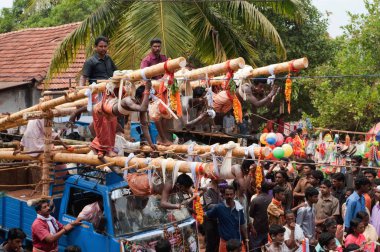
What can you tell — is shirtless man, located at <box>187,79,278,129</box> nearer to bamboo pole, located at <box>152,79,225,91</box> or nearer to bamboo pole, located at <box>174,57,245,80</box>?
bamboo pole, located at <box>152,79,225,91</box>

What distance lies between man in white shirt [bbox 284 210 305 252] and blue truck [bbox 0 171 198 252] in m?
1.30

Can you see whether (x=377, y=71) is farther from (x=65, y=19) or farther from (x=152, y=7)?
(x=65, y=19)

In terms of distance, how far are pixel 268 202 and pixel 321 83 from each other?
29.7ft

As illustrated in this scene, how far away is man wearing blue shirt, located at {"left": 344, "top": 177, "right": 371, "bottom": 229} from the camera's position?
31.3ft

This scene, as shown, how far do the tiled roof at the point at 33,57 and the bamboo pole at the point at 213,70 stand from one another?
35.6ft

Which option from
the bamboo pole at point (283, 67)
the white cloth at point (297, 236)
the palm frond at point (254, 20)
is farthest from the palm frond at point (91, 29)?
the white cloth at point (297, 236)

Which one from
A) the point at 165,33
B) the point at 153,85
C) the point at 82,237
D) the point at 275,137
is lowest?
the point at 82,237

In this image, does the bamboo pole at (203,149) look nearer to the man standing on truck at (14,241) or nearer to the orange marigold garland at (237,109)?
the orange marigold garland at (237,109)

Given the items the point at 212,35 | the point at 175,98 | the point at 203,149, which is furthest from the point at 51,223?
the point at 212,35

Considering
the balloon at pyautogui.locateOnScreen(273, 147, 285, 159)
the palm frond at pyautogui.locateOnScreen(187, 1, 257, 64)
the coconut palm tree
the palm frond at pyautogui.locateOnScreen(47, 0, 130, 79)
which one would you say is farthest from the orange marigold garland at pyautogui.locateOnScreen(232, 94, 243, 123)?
the palm frond at pyautogui.locateOnScreen(47, 0, 130, 79)

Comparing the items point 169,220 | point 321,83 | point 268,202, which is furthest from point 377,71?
point 169,220

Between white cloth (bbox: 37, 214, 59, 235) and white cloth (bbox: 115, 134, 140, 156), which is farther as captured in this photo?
white cloth (bbox: 115, 134, 140, 156)

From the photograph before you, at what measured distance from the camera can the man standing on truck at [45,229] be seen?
8547 millimetres

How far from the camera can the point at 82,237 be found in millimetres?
8797
